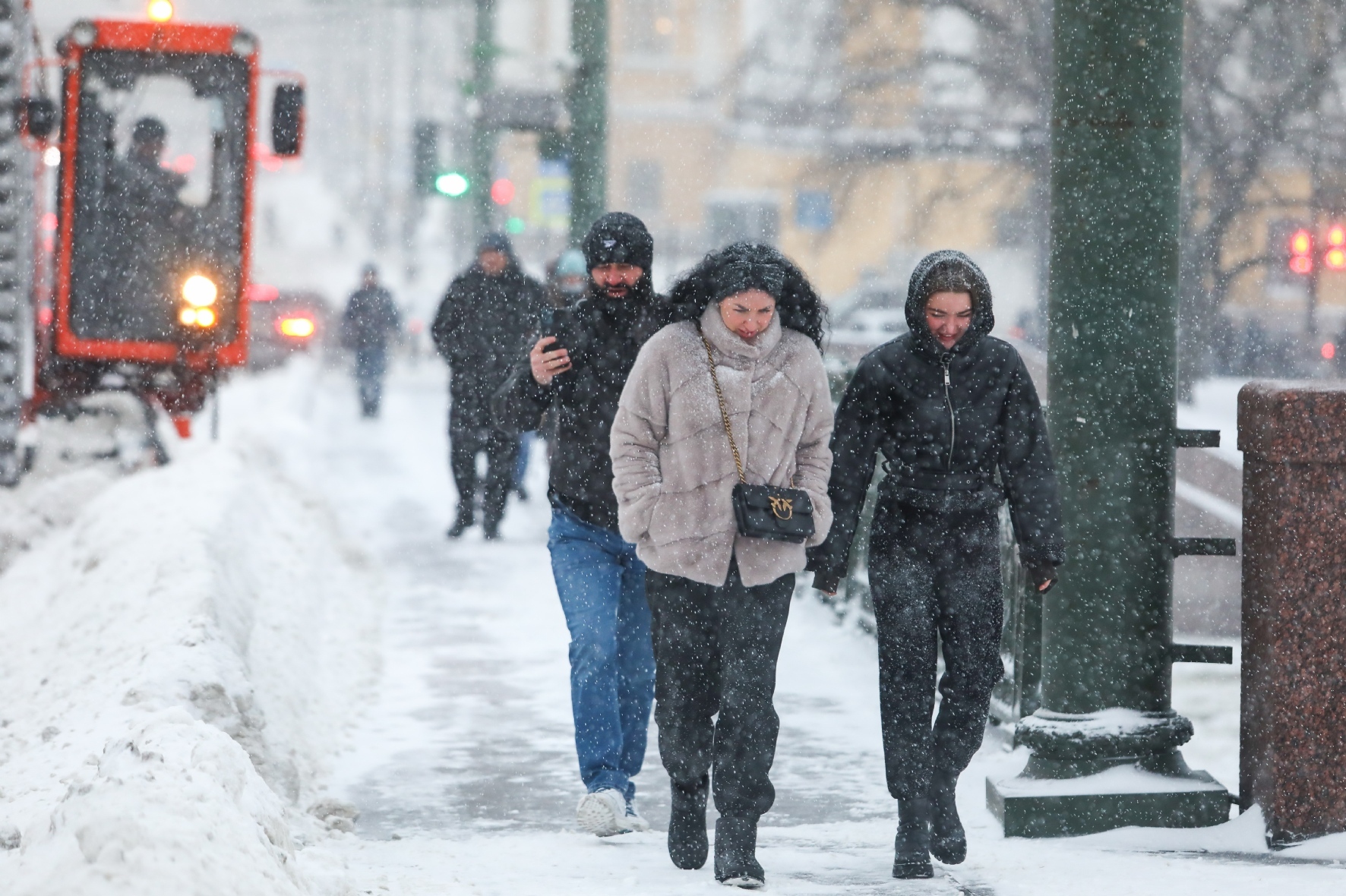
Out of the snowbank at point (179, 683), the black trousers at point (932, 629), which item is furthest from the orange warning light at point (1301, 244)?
the black trousers at point (932, 629)

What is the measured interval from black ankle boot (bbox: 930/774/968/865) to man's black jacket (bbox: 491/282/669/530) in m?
1.28

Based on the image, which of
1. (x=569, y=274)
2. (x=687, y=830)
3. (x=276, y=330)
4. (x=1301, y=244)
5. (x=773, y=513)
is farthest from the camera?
(x=276, y=330)

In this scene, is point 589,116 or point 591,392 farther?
point 589,116

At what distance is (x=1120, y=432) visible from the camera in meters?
5.77

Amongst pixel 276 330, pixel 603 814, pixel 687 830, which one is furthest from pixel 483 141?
pixel 687 830

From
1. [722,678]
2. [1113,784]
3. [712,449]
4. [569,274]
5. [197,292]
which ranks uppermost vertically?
[569,274]

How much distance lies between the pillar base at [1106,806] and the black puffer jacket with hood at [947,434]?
2.89ft

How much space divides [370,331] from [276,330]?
1238 cm

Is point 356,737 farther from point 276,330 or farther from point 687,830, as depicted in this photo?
point 276,330

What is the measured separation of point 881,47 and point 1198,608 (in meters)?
15.5

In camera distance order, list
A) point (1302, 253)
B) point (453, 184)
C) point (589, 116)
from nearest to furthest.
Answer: point (589, 116) → point (453, 184) → point (1302, 253)

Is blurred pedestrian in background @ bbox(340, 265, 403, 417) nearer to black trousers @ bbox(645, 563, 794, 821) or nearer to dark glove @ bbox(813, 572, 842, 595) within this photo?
black trousers @ bbox(645, 563, 794, 821)

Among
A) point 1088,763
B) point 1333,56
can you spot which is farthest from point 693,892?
point 1333,56

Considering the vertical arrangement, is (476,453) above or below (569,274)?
below
